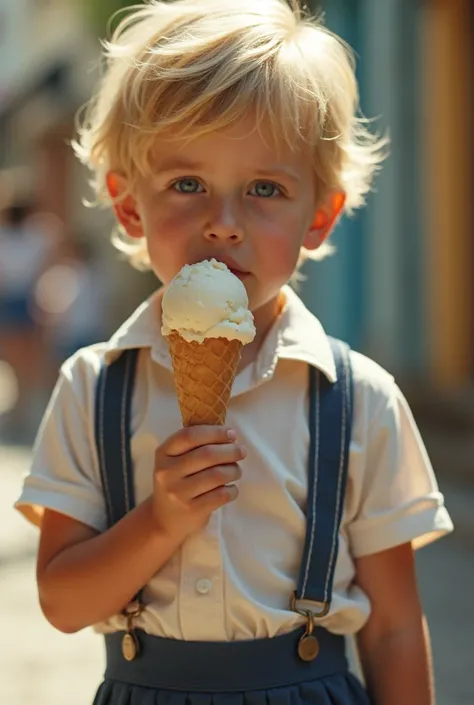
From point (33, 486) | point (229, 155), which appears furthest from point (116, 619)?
point (229, 155)

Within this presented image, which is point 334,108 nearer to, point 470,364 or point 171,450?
point 171,450

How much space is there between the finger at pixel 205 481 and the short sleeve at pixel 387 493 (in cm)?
31

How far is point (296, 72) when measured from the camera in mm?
2018

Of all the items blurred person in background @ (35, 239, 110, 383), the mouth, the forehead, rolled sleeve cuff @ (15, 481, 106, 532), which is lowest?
rolled sleeve cuff @ (15, 481, 106, 532)

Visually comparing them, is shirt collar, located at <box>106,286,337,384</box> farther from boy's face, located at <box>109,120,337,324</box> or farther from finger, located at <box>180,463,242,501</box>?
finger, located at <box>180,463,242,501</box>

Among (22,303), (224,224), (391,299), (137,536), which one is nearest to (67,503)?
(137,536)

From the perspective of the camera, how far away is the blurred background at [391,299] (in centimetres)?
430

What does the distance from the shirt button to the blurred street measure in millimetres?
1865

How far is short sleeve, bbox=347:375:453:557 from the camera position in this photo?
2021 mm

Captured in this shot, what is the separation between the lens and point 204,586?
1915 mm

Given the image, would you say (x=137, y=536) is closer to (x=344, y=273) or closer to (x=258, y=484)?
(x=258, y=484)

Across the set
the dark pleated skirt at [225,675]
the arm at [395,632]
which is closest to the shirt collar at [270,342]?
the arm at [395,632]

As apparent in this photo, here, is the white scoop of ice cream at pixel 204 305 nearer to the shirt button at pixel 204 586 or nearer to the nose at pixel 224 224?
the nose at pixel 224 224

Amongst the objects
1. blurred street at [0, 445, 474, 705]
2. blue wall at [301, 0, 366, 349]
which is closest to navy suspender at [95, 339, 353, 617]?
blurred street at [0, 445, 474, 705]
